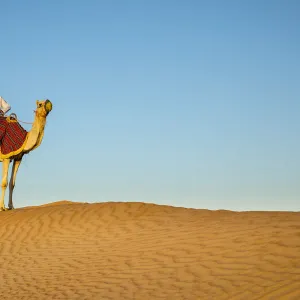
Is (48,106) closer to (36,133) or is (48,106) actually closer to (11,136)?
(36,133)

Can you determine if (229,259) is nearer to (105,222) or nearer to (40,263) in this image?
(40,263)

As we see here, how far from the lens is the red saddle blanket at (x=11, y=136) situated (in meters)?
18.0

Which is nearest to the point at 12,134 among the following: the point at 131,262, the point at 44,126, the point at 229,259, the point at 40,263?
the point at 44,126

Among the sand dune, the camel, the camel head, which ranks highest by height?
the camel head

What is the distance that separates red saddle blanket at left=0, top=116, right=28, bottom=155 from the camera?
18031 millimetres

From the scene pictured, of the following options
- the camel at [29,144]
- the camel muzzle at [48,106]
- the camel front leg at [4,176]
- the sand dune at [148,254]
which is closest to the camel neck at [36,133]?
the camel at [29,144]

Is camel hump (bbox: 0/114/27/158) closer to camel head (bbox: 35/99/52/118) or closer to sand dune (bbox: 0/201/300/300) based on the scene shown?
camel head (bbox: 35/99/52/118)

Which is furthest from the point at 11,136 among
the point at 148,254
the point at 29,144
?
the point at 148,254

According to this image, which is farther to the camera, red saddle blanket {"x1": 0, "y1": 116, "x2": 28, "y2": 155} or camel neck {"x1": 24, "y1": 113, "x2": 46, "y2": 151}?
red saddle blanket {"x1": 0, "y1": 116, "x2": 28, "y2": 155}

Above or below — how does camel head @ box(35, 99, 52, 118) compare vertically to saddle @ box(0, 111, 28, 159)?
above

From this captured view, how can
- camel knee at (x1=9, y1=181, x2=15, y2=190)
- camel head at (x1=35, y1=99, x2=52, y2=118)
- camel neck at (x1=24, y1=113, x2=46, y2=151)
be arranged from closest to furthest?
1. camel head at (x1=35, y1=99, x2=52, y2=118)
2. camel neck at (x1=24, y1=113, x2=46, y2=151)
3. camel knee at (x1=9, y1=181, x2=15, y2=190)

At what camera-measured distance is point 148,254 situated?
11070mm

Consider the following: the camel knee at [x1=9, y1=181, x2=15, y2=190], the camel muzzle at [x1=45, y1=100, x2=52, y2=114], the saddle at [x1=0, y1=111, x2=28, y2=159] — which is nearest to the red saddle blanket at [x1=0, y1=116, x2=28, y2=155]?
the saddle at [x1=0, y1=111, x2=28, y2=159]

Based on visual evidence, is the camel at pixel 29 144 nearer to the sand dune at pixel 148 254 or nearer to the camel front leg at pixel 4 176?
the camel front leg at pixel 4 176
